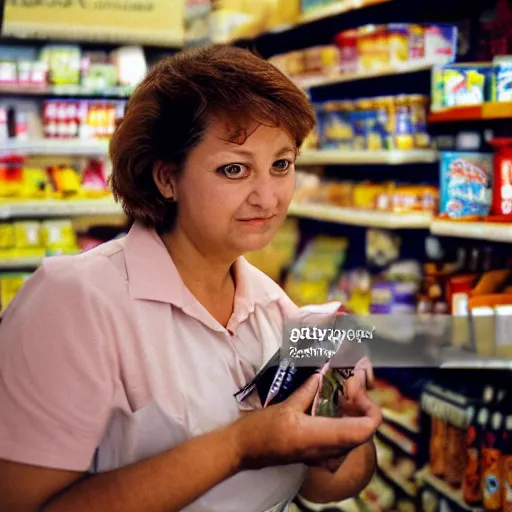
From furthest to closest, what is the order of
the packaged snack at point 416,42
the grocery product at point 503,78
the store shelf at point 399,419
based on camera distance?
the packaged snack at point 416,42, the grocery product at point 503,78, the store shelf at point 399,419

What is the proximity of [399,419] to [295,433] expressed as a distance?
441mm

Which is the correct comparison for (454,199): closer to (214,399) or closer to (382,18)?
(382,18)

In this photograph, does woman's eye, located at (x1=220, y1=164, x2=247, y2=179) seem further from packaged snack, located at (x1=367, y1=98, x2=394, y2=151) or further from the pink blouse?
packaged snack, located at (x1=367, y1=98, x2=394, y2=151)

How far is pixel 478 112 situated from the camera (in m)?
2.12

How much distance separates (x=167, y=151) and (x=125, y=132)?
0.07 metres

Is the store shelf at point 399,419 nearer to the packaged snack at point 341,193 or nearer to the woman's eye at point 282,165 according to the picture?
the woman's eye at point 282,165

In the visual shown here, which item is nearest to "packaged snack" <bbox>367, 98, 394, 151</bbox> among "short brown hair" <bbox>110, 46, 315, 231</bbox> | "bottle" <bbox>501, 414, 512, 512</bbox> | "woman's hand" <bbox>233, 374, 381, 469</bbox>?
"bottle" <bbox>501, 414, 512, 512</bbox>

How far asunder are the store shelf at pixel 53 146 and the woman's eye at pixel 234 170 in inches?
107

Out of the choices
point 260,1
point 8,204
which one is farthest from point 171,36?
point 8,204

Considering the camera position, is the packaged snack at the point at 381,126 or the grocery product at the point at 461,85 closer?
the grocery product at the point at 461,85

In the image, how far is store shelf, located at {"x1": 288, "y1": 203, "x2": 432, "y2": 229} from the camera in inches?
108

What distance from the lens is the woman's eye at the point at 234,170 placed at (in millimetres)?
928

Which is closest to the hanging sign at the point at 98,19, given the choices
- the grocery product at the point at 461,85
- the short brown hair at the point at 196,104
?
the grocery product at the point at 461,85

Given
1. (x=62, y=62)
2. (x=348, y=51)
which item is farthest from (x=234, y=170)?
(x=62, y=62)
